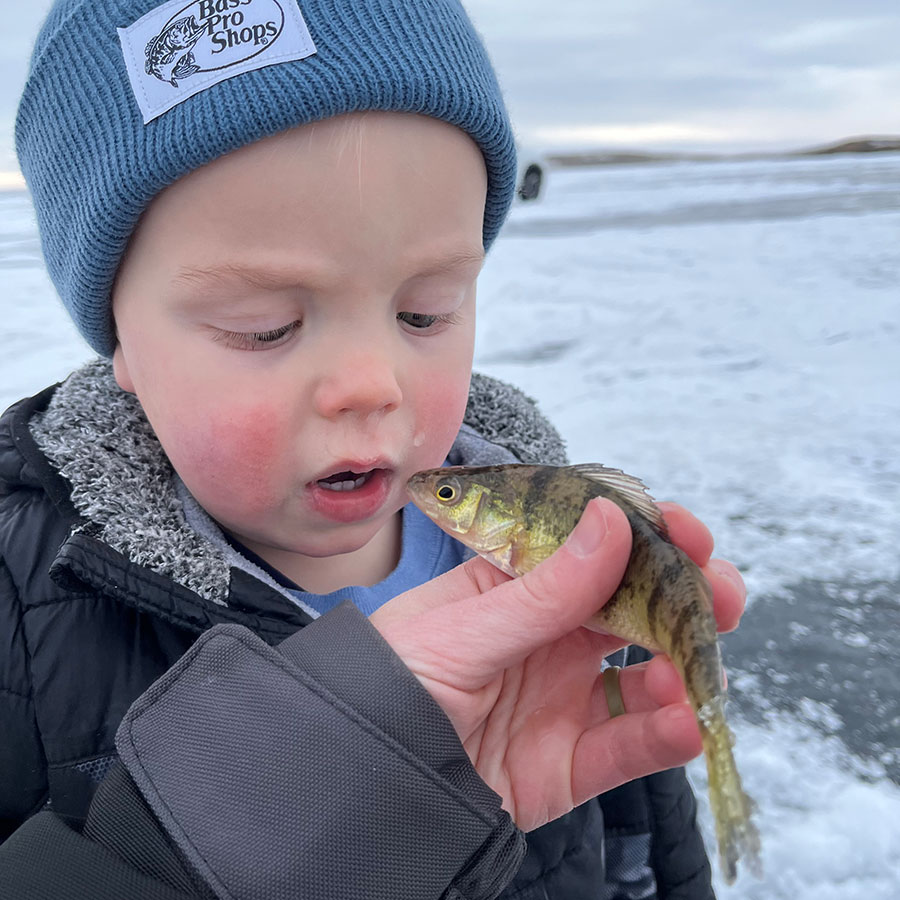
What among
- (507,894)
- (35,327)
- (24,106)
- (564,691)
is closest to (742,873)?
(507,894)

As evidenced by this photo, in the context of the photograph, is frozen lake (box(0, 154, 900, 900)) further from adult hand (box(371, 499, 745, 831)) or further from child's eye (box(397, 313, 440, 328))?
child's eye (box(397, 313, 440, 328))

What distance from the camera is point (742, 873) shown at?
225 cm

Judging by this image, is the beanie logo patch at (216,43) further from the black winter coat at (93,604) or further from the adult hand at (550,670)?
the adult hand at (550,670)

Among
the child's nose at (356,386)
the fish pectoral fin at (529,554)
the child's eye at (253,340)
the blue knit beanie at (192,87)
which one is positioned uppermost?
the blue knit beanie at (192,87)

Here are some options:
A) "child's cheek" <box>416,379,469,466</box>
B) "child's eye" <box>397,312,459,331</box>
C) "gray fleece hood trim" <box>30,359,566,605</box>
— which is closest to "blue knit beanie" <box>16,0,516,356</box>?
"gray fleece hood trim" <box>30,359,566,605</box>

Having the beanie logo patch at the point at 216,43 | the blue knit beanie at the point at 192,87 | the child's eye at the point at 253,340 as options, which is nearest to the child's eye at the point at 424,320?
the child's eye at the point at 253,340

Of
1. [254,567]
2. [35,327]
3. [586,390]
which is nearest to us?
[254,567]

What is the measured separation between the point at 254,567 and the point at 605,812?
3.49 feet

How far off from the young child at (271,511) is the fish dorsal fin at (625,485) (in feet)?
0.20

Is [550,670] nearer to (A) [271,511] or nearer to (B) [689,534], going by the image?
(B) [689,534]

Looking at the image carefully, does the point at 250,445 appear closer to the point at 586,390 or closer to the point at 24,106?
the point at 24,106

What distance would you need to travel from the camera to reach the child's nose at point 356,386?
57.7 inches

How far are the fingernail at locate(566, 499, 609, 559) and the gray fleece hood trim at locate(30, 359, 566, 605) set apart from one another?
70 cm

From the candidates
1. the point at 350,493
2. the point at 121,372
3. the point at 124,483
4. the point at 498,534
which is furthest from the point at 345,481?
the point at 121,372
